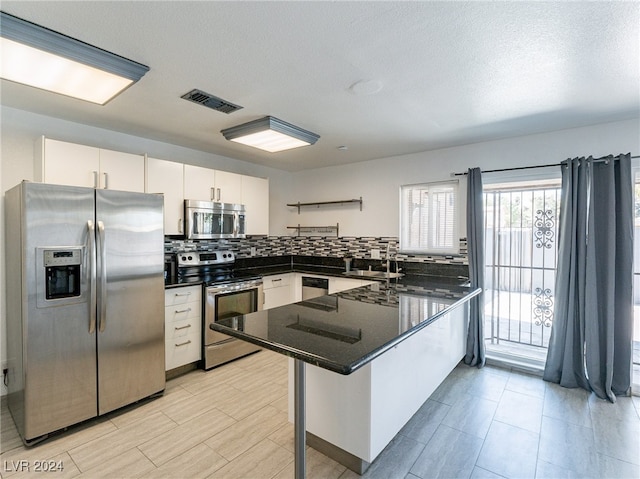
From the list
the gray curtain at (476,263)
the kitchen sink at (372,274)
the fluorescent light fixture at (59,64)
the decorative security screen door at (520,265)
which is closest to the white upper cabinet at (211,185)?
the fluorescent light fixture at (59,64)

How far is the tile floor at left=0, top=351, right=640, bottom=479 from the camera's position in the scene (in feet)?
6.36

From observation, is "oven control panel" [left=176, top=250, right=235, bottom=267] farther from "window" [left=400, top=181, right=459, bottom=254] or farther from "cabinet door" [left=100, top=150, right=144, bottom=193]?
"window" [left=400, top=181, right=459, bottom=254]

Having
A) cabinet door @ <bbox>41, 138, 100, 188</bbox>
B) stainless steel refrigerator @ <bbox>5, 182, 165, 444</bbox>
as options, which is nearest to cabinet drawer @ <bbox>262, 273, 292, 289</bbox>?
stainless steel refrigerator @ <bbox>5, 182, 165, 444</bbox>

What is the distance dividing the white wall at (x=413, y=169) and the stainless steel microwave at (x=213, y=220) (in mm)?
1377

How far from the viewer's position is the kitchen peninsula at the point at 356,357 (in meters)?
1.38

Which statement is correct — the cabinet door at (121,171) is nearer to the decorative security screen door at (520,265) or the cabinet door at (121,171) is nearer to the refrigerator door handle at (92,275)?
the refrigerator door handle at (92,275)

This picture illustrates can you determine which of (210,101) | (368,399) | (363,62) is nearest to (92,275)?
(210,101)

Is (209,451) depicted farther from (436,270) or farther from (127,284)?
(436,270)

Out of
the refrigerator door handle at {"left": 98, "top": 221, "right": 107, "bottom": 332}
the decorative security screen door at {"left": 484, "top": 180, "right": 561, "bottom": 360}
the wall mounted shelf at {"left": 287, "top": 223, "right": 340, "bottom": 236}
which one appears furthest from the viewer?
the wall mounted shelf at {"left": 287, "top": 223, "right": 340, "bottom": 236}

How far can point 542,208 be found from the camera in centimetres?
332

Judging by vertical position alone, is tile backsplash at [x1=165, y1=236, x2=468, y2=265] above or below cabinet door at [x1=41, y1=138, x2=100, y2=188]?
below

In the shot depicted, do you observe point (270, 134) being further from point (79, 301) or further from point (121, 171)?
point (79, 301)

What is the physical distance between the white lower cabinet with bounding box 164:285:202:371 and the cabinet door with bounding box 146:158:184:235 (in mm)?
665

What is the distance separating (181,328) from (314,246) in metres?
2.33
